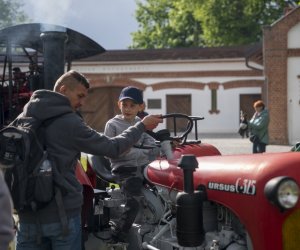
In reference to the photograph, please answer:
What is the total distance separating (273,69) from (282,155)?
70.0ft

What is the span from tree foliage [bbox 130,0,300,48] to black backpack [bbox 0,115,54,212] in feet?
94.4

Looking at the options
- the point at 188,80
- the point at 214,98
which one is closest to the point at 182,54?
the point at 188,80

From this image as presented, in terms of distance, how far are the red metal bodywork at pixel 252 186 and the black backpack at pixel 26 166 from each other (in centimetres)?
88

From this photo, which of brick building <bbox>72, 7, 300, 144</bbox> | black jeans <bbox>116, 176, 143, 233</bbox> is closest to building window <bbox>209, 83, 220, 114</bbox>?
brick building <bbox>72, 7, 300, 144</bbox>

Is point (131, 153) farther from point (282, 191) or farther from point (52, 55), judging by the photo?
point (282, 191)

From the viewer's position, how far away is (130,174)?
4.41 metres

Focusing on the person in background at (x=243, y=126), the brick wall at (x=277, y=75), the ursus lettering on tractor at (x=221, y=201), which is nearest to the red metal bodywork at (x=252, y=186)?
the ursus lettering on tractor at (x=221, y=201)

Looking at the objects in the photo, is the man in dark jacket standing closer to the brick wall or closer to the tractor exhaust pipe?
the tractor exhaust pipe

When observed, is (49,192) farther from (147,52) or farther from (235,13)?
(235,13)

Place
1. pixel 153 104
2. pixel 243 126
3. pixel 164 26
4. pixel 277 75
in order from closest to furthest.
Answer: pixel 243 126 → pixel 277 75 → pixel 153 104 → pixel 164 26

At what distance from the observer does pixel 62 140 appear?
315 cm

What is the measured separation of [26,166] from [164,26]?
40.8 m

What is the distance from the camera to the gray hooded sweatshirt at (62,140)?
3.14 meters

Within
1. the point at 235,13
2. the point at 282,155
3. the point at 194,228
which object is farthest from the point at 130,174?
the point at 235,13
